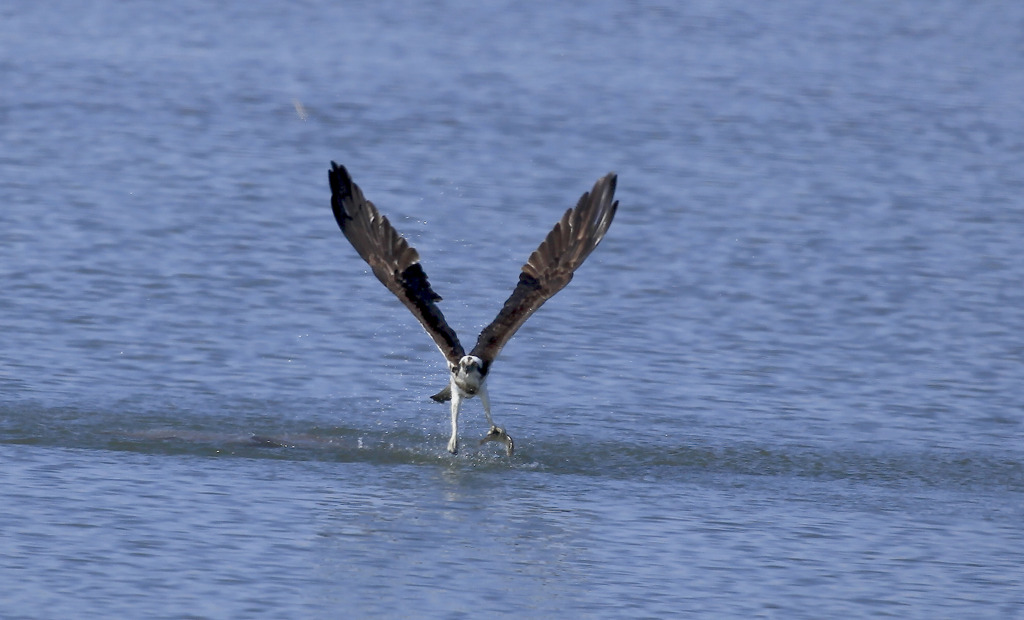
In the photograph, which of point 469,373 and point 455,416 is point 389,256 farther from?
point 455,416

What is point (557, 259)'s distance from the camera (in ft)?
42.3

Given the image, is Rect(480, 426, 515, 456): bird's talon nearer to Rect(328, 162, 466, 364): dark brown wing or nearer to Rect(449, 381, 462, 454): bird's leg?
Rect(449, 381, 462, 454): bird's leg

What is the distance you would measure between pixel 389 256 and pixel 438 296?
18.3 inches

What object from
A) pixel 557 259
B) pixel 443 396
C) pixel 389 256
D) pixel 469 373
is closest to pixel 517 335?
pixel 443 396

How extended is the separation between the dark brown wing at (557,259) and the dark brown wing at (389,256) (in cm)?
30

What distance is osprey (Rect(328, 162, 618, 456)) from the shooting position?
12703 mm


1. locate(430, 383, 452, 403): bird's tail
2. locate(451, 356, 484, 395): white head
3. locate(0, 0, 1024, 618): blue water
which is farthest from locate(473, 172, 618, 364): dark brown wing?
locate(0, 0, 1024, 618): blue water

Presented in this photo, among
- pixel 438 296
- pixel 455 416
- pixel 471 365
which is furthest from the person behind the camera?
pixel 455 416

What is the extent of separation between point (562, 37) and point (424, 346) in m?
17.3

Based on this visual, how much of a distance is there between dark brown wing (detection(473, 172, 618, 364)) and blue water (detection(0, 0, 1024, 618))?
0.96 meters

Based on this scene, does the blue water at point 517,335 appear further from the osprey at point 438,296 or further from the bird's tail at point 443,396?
the osprey at point 438,296

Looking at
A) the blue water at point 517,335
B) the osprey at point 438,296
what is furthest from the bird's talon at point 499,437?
the blue water at point 517,335

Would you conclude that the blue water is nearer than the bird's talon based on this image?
Yes

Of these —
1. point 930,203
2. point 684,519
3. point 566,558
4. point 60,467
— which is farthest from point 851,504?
point 930,203
